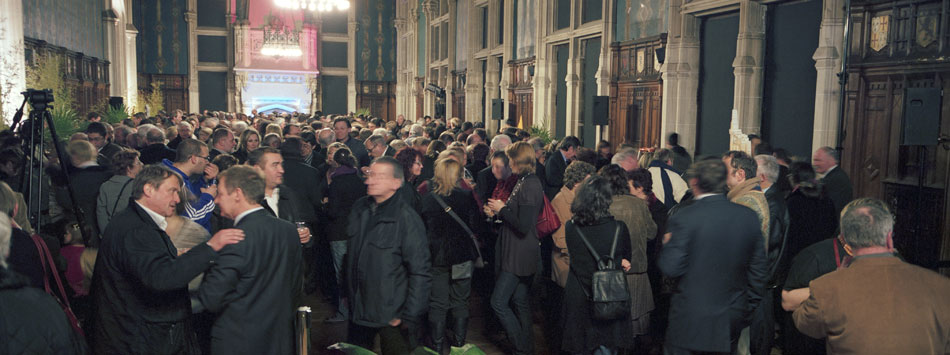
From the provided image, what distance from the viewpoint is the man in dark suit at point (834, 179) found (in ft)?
21.0

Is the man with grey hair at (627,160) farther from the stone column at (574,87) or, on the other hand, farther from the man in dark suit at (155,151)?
the stone column at (574,87)

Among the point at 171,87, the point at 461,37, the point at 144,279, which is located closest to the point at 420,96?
the point at 461,37

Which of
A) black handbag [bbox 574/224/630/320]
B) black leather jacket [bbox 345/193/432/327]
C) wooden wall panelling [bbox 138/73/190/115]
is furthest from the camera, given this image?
wooden wall panelling [bbox 138/73/190/115]

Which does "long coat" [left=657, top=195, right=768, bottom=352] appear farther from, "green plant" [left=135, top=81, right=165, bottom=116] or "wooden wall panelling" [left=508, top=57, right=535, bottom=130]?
"green plant" [left=135, top=81, right=165, bottom=116]

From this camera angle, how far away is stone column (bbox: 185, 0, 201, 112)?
32.0 metres

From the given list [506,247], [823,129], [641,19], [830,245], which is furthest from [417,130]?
[830,245]

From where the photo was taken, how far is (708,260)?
12.2 feet

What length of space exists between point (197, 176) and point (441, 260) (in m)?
2.18

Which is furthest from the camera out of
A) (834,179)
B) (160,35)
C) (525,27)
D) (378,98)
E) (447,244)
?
(378,98)

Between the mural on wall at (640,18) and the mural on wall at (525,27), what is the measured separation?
3.82 metres

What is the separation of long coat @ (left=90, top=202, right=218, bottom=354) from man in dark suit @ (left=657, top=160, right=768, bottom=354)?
2.27 meters

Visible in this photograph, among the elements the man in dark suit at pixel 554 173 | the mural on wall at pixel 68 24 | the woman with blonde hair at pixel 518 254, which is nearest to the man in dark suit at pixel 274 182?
the woman with blonde hair at pixel 518 254

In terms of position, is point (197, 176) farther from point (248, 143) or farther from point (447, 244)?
point (248, 143)

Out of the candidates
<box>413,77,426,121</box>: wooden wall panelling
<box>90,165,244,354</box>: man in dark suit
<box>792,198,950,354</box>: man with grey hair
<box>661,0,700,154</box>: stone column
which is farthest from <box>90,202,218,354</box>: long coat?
<box>413,77,426,121</box>: wooden wall panelling
